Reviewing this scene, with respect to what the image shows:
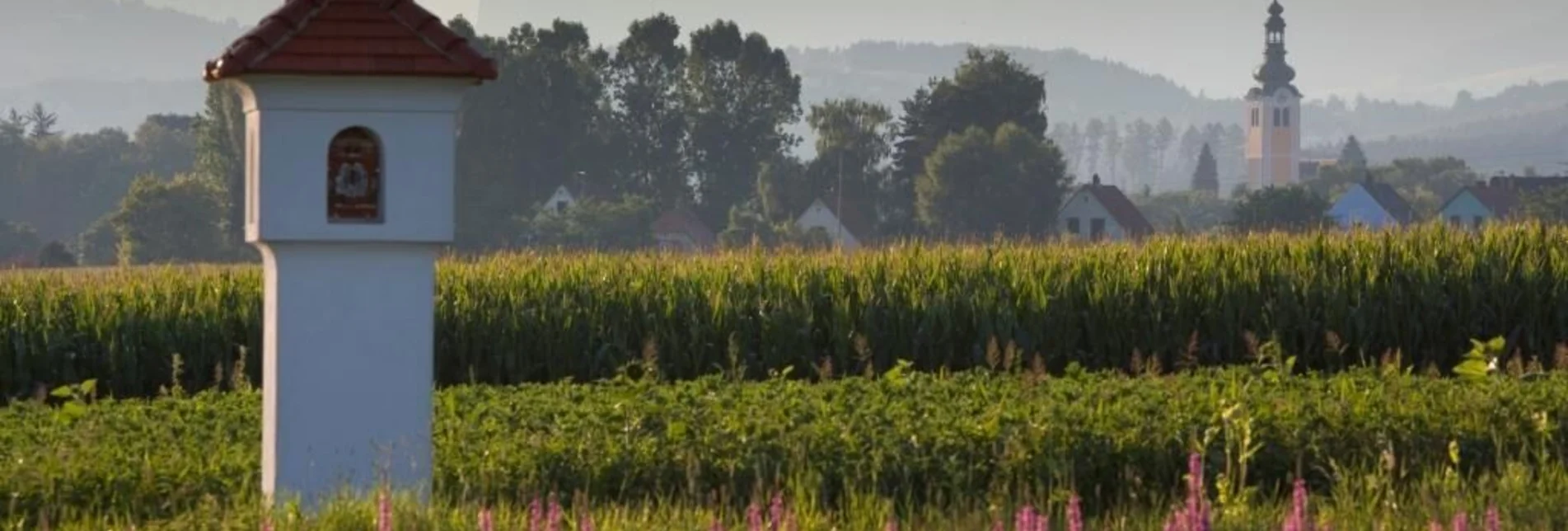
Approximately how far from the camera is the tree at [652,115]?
112 meters

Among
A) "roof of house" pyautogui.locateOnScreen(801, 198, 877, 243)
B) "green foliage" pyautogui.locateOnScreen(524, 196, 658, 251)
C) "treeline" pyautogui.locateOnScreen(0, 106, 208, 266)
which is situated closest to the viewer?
"green foliage" pyautogui.locateOnScreen(524, 196, 658, 251)

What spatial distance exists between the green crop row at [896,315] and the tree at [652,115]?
288 feet

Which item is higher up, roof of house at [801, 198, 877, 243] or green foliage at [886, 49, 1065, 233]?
green foliage at [886, 49, 1065, 233]

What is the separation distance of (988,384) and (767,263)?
26.1ft

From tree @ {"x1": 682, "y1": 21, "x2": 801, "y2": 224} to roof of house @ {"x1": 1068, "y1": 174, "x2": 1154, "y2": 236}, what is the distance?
14.8 m

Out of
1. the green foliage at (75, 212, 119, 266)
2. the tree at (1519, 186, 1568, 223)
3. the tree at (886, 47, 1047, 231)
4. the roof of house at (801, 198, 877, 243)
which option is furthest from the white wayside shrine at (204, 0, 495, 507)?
the green foliage at (75, 212, 119, 266)

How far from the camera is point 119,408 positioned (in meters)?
14.9

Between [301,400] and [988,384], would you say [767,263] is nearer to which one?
[988,384]

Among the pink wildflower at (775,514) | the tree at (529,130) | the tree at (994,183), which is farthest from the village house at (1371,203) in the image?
the pink wildflower at (775,514)

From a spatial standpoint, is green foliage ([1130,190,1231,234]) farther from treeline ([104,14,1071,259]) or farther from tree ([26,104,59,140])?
tree ([26,104,59,140])

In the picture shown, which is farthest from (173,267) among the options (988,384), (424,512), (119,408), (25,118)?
(25,118)

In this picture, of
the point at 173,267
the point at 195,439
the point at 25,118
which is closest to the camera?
the point at 195,439

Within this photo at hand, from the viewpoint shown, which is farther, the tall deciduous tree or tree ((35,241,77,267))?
the tall deciduous tree

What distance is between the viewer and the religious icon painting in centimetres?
1048
